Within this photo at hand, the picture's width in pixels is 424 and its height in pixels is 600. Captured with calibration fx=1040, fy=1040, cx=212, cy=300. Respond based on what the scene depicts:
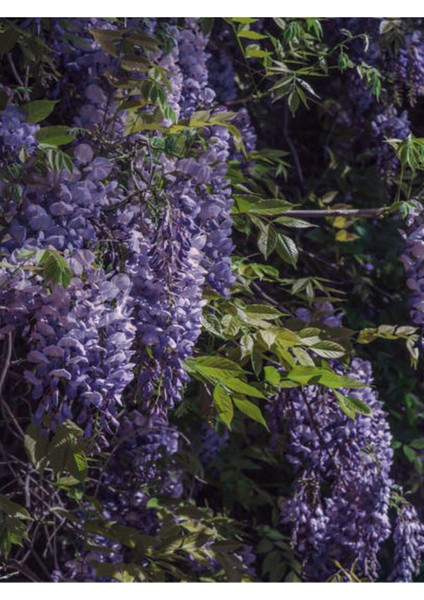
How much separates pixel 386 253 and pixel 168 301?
1409 mm

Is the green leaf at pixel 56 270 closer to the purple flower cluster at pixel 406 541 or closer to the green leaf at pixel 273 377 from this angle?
the green leaf at pixel 273 377

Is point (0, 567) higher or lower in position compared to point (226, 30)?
lower

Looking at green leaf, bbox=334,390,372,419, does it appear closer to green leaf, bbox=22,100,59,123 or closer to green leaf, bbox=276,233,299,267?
green leaf, bbox=276,233,299,267

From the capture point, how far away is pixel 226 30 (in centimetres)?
278

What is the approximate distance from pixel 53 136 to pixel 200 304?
0.37 metres

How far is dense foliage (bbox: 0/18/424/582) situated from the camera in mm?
1620

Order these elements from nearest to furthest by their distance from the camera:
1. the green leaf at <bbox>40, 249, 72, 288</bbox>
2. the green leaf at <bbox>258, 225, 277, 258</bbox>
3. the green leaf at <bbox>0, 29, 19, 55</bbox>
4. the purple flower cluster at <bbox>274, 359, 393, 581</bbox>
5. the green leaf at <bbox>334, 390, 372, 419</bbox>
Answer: the green leaf at <bbox>40, 249, 72, 288</bbox> → the green leaf at <bbox>0, 29, 19, 55</bbox> → the green leaf at <bbox>258, 225, 277, 258</bbox> → the green leaf at <bbox>334, 390, 372, 419</bbox> → the purple flower cluster at <bbox>274, 359, 393, 581</bbox>

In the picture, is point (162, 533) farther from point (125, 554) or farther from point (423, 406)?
point (423, 406)

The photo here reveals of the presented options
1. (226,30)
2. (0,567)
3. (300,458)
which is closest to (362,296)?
(300,458)

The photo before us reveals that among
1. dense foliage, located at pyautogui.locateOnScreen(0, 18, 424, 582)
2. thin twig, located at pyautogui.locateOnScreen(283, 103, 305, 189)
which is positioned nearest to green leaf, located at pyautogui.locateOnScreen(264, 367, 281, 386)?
dense foliage, located at pyautogui.locateOnScreen(0, 18, 424, 582)

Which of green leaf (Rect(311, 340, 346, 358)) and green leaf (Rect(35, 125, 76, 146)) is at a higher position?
green leaf (Rect(35, 125, 76, 146))

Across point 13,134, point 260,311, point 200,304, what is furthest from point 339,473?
point 13,134

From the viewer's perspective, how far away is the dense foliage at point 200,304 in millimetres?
1620

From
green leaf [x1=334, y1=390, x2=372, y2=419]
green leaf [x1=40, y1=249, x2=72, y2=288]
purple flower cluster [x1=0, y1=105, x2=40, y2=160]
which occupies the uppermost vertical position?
purple flower cluster [x1=0, y1=105, x2=40, y2=160]
